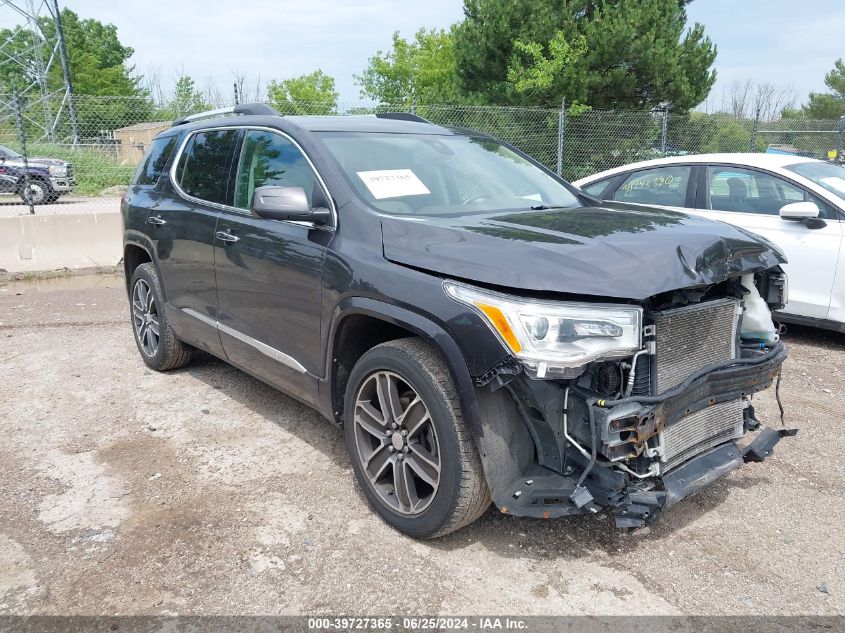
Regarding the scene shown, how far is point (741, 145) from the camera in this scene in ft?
56.4

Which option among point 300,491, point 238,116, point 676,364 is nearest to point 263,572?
point 300,491

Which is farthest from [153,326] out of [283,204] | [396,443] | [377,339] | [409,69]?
[409,69]

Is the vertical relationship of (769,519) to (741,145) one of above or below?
below

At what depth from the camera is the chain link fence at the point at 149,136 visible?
11.5 meters

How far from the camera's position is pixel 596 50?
631 inches

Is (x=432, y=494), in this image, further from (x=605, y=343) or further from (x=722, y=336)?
(x=722, y=336)

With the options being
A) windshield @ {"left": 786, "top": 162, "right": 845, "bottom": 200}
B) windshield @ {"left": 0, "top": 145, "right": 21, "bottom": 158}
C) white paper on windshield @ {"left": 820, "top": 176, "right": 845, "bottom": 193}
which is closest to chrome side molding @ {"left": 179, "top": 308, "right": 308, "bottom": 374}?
windshield @ {"left": 786, "top": 162, "right": 845, "bottom": 200}

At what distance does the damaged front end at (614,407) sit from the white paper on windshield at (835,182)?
362 centimetres

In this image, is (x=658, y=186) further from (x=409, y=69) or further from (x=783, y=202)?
(x=409, y=69)

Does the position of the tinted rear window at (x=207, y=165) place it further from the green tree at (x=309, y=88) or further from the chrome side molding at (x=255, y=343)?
the green tree at (x=309, y=88)

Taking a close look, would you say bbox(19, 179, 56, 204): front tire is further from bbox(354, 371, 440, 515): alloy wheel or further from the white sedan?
bbox(354, 371, 440, 515): alloy wheel

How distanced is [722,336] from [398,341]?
1406 millimetres

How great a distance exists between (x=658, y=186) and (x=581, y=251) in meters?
4.30

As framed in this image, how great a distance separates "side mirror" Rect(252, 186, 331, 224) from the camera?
3127 millimetres
